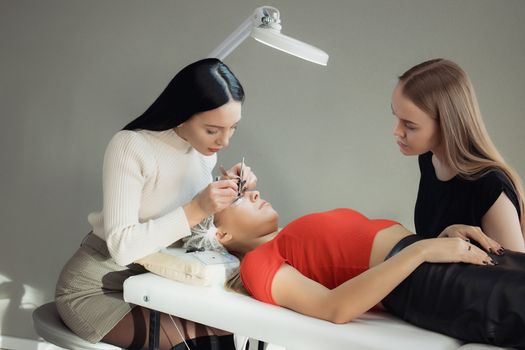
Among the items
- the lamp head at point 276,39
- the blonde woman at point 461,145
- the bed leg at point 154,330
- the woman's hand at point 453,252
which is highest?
the lamp head at point 276,39

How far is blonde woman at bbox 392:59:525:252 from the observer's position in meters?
1.63

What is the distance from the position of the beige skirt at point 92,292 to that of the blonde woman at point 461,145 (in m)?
0.91

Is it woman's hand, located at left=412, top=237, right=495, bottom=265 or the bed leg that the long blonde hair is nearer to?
woman's hand, located at left=412, top=237, right=495, bottom=265

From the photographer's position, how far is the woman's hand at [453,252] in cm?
139

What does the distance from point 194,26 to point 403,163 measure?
1.01m

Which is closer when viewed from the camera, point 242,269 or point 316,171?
point 242,269

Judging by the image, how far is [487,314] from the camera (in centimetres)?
130

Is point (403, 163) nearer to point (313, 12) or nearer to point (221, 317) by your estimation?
point (313, 12)

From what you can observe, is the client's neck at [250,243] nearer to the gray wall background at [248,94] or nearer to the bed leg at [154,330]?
the bed leg at [154,330]

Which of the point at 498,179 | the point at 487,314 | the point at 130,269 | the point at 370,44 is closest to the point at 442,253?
the point at 487,314

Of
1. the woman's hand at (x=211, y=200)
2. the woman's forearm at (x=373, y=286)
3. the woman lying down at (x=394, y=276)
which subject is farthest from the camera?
the woman's hand at (x=211, y=200)

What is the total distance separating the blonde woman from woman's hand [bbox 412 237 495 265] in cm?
25

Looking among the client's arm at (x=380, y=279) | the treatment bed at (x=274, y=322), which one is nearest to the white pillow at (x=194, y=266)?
the treatment bed at (x=274, y=322)

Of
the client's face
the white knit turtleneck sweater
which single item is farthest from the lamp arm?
the client's face
